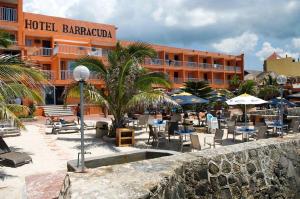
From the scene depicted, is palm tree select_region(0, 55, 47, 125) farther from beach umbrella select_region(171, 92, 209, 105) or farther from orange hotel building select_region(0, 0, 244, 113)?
orange hotel building select_region(0, 0, 244, 113)

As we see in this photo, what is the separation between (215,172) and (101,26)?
36.2 meters

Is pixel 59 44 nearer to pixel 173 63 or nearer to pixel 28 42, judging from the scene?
pixel 28 42

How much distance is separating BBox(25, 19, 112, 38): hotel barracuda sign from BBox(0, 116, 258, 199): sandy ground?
64.7ft

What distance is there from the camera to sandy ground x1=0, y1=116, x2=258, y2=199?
8.21 metres

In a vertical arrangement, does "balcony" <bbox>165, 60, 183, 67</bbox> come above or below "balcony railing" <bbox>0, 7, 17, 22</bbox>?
below

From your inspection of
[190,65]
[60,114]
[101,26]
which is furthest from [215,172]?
[190,65]

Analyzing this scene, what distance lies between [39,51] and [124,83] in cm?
2191

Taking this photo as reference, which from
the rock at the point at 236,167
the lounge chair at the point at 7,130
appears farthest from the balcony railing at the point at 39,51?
the rock at the point at 236,167

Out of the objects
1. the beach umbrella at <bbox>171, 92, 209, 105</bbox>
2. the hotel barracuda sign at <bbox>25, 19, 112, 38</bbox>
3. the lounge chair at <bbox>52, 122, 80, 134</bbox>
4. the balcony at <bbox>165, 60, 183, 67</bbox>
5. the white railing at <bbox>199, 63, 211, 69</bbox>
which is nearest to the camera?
the lounge chair at <bbox>52, 122, 80, 134</bbox>

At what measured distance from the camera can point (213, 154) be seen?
6805mm

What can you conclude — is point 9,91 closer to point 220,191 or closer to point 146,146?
Answer: point 146,146

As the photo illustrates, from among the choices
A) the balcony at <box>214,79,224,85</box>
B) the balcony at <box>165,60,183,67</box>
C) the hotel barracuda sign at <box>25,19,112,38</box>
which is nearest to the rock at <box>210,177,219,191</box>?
the hotel barracuda sign at <box>25,19,112,38</box>

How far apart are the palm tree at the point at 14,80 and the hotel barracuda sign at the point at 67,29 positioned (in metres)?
25.4

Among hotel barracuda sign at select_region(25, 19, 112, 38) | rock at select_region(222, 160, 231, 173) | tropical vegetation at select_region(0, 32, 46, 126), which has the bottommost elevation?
rock at select_region(222, 160, 231, 173)
